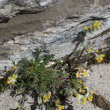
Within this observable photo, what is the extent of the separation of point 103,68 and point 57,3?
1.43m

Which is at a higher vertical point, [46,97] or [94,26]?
[94,26]

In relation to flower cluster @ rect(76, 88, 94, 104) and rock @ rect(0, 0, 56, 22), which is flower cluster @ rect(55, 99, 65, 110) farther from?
rock @ rect(0, 0, 56, 22)

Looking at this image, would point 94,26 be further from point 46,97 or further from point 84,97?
point 46,97

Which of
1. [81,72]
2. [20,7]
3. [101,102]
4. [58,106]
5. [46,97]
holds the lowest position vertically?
[101,102]

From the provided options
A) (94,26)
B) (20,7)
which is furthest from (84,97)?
(20,7)

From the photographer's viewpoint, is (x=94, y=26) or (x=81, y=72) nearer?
(x=94, y=26)

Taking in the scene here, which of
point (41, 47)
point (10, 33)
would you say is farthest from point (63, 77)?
point (10, 33)

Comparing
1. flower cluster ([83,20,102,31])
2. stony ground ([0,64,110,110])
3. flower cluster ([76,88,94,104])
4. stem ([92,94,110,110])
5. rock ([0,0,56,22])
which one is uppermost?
rock ([0,0,56,22])

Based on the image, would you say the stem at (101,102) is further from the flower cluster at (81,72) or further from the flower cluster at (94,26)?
the flower cluster at (94,26)

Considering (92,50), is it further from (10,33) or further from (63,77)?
(10,33)

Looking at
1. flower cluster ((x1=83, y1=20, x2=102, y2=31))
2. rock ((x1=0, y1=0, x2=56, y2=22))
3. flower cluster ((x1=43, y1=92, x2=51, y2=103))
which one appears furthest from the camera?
flower cluster ((x1=43, y1=92, x2=51, y2=103))

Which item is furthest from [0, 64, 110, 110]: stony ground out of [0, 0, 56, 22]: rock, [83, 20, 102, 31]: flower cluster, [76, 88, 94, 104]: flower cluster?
[0, 0, 56, 22]: rock

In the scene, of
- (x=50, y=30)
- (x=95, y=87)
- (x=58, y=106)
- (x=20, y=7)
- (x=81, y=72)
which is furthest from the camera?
(x=95, y=87)

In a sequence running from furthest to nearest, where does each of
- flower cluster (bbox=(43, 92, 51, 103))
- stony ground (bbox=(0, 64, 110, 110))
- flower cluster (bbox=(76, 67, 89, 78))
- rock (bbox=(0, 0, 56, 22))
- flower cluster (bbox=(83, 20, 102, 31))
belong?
stony ground (bbox=(0, 64, 110, 110)), flower cluster (bbox=(43, 92, 51, 103)), flower cluster (bbox=(76, 67, 89, 78)), flower cluster (bbox=(83, 20, 102, 31)), rock (bbox=(0, 0, 56, 22))
